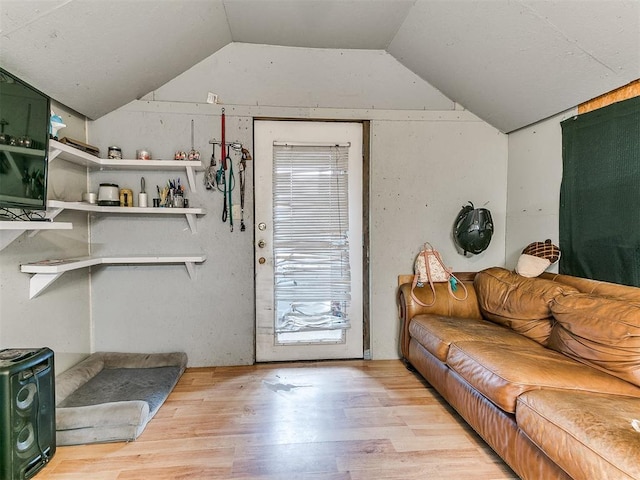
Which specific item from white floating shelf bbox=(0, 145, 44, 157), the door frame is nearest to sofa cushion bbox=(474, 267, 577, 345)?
the door frame

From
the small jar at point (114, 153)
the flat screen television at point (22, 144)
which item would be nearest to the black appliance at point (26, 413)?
the flat screen television at point (22, 144)

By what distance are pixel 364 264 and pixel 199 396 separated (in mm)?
1646

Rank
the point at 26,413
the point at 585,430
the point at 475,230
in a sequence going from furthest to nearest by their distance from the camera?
the point at 475,230, the point at 26,413, the point at 585,430

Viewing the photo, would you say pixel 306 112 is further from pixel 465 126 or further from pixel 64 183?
pixel 64 183

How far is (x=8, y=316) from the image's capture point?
1876 mm

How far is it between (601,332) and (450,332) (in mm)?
759

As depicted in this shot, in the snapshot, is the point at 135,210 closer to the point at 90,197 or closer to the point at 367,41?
the point at 90,197

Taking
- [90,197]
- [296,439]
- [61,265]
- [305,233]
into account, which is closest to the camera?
[296,439]

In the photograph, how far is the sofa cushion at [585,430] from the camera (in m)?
1.06

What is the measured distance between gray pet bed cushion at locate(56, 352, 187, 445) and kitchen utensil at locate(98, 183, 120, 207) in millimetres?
1179

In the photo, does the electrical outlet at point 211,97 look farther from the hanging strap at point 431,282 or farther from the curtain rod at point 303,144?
the hanging strap at point 431,282

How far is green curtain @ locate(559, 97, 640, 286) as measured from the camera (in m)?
1.92

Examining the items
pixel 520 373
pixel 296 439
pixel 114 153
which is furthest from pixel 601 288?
pixel 114 153

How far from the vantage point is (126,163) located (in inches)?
96.7
